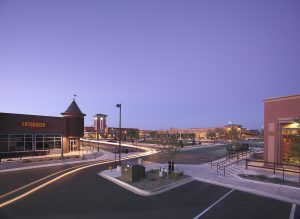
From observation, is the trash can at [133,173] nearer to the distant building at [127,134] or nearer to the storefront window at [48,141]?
the storefront window at [48,141]

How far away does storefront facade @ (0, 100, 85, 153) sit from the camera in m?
38.2

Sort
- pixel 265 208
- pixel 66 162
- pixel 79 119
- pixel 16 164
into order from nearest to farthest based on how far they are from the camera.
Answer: pixel 265 208, pixel 16 164, pixel 66 162, pixel 79 119

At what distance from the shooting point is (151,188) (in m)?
18.2

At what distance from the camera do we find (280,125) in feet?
84.7

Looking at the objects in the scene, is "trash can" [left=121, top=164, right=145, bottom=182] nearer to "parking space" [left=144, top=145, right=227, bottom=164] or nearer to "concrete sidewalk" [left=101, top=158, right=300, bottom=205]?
"concrete sidewalk" [left=101, top=158, right=300, bottom=205]

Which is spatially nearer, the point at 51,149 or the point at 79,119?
the point at 51,149

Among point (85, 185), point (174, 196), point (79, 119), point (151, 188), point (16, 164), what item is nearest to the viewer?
point (174, 196)

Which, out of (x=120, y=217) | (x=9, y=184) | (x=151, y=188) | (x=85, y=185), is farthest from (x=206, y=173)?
(x=9, y=184)

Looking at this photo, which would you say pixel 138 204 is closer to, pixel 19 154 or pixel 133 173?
pixel 133 173

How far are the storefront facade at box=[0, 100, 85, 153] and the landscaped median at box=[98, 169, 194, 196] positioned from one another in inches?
877

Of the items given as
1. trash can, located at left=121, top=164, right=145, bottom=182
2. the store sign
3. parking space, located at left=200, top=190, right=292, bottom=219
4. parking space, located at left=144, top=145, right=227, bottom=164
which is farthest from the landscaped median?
the store sign

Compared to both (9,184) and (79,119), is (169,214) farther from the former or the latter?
(79,119)

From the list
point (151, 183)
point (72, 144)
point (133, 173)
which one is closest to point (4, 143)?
point (72, 144)

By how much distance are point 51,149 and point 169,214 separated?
36.0 meters
